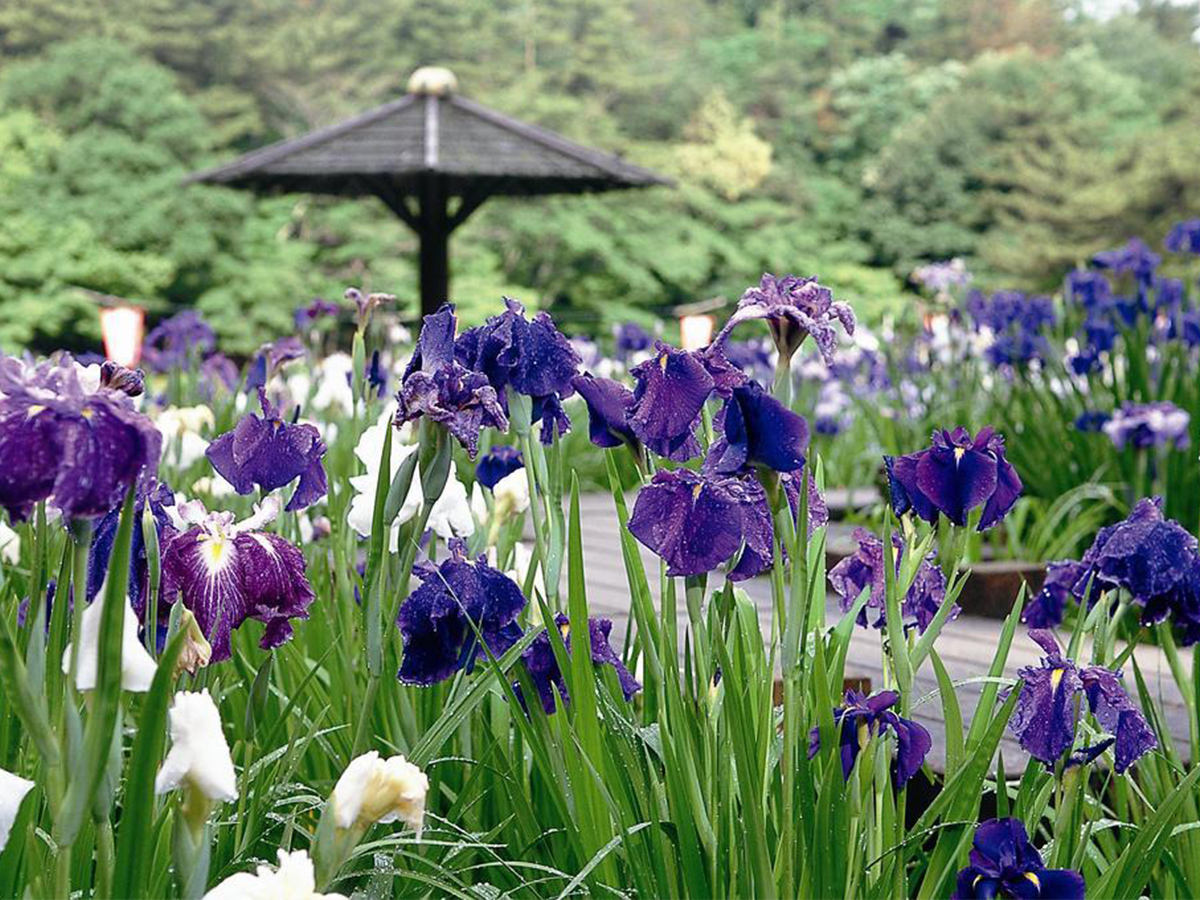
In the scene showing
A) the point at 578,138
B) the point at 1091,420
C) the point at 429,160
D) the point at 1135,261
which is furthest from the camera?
the point at 578,138

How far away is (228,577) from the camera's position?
1058mm

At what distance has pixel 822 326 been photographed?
1062mm

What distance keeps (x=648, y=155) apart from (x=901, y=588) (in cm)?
2163

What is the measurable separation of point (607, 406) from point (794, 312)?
6.9 inches

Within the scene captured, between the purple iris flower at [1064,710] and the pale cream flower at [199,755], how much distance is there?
0.67 metres

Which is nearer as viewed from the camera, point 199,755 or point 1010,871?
point 199,755

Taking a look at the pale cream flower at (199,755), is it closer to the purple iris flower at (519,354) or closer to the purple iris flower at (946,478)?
the purple iris flower at (519,354)

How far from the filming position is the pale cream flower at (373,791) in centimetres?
82

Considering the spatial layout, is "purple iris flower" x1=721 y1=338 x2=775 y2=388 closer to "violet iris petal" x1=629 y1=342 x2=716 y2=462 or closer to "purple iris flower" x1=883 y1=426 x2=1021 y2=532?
"purple iris flower" x1=883 y1=426 x2=1021 y2=532

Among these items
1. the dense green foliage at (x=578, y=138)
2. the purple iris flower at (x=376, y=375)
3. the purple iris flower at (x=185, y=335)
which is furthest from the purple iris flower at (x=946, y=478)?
the dense green foliage at (x=578, y=138)

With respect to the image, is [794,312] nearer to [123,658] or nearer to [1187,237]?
[123,658]

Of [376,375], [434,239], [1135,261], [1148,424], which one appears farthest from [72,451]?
[434,239]

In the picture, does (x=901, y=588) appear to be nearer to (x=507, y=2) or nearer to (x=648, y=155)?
(x=648, y=155)

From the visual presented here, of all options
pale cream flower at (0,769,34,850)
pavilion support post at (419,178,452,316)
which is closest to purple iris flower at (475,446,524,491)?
pale cream flower at (0,769,34,850)
